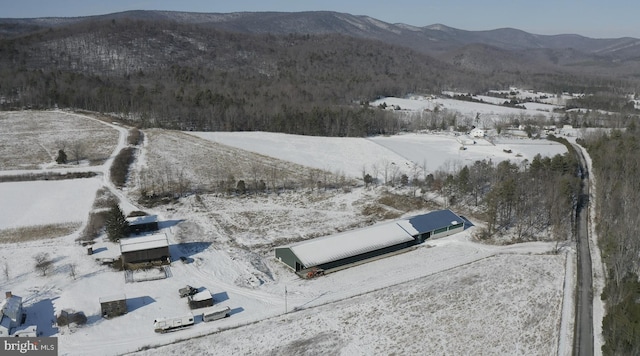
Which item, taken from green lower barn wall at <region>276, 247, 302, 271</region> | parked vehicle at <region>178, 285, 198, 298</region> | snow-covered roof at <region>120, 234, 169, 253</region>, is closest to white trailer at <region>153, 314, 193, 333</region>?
parked vehicle at <region>178, 285, 198, 298</region>

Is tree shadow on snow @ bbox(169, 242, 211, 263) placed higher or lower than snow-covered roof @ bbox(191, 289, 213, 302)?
higher

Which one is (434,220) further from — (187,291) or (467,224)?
(187,291)

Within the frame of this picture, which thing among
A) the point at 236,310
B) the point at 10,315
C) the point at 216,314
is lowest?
the point at 236,310

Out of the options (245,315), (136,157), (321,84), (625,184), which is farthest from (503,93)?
(245,315)

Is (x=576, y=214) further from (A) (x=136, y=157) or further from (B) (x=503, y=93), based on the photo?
(B) (x=503, y=93)

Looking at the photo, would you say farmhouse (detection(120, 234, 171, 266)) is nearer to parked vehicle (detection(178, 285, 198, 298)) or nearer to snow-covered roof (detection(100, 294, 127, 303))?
parked vehicle (detection(178, 285, 198, 298))

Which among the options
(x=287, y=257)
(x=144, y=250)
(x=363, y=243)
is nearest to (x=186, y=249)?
(x=144, y=250)

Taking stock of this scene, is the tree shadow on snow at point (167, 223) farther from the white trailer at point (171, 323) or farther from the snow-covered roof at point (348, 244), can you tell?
the white trailer at point (171, 323)
